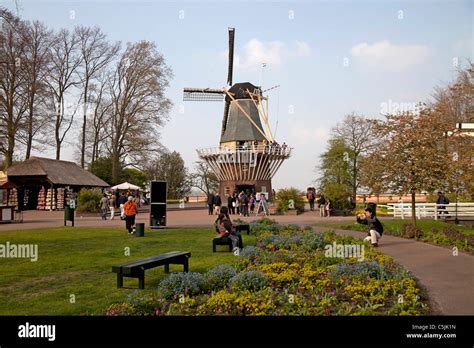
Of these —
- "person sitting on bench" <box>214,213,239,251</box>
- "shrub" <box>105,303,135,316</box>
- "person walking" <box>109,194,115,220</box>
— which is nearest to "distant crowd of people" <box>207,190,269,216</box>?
"person walking" <box>109,194,115,220</box>

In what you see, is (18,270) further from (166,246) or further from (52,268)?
(166,246)

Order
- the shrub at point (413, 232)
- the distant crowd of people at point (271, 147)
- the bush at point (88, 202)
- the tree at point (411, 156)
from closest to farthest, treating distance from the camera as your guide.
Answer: the shrub at point (413, 232), the tree at point (411, 156), the bush at point (88, 202), the distant crowd of people at point (271, 147)

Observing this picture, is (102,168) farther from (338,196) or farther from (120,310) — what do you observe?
(120,310)

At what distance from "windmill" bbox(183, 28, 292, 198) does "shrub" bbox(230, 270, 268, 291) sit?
33.0 meters

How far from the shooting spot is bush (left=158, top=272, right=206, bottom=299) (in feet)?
23.7

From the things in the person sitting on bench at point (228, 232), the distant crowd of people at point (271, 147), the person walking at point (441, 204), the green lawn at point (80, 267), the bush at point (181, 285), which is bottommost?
the green lawn at point (80, 267)

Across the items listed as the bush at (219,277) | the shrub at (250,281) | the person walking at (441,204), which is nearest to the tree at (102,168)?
the person walking at (441,204)

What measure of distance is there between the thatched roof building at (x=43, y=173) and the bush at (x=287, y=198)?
1725 centimetres

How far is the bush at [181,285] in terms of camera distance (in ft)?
23.7

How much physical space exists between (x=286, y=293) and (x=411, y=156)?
40.1 ft

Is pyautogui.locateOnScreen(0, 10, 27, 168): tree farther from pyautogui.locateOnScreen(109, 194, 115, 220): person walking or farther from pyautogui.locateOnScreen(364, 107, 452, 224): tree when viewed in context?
pyautogui.locateOnScreen(364, 107, 452, 224): tree

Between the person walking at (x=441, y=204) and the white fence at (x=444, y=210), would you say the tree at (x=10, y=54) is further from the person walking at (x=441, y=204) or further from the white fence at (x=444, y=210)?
the person walking at (x=441, y=204)

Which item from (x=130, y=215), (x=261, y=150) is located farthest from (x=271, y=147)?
(x=130, y=215)
